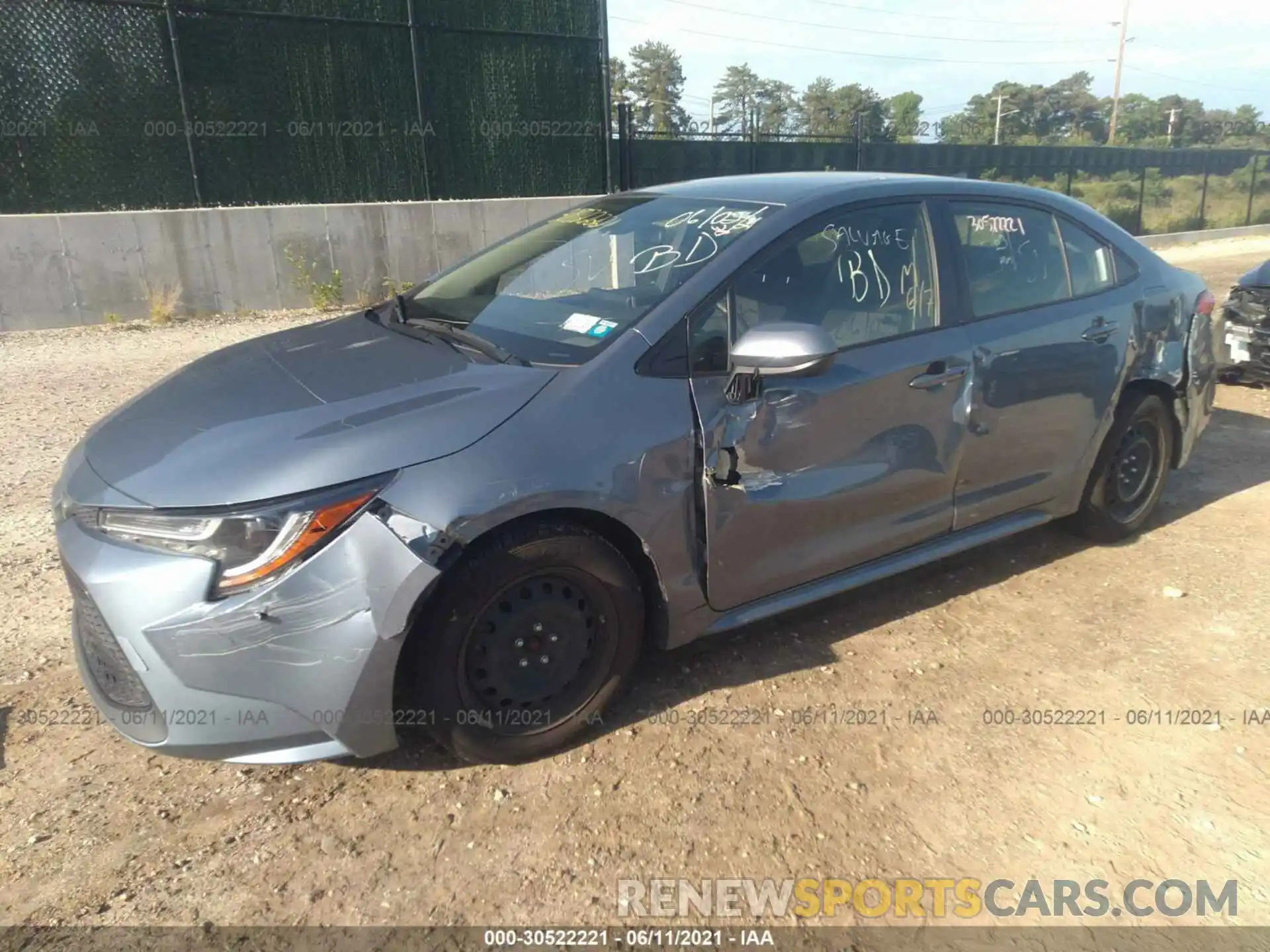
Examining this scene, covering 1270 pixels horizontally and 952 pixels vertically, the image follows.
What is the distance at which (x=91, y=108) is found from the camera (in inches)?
380

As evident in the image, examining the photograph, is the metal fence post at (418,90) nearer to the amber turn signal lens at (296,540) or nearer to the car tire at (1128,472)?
the car tire at (1128,472)

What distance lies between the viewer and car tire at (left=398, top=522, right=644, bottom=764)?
96.0 inches

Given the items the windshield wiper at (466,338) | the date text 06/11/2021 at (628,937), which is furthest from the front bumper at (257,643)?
the windshield wiper at (466,338)

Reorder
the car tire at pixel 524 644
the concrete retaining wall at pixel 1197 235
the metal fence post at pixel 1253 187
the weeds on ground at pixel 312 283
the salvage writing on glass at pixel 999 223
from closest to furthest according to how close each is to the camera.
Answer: the car tire at pixel 524 644
the salvage writing on glass at pixel 999 223
the weeds on ground at pixel 312 283
the concrete retaining wall at pixel 1197 235
the metal fence post at pixel 1253 187

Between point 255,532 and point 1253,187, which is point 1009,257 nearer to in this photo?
point 255,532

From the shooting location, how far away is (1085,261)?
13.1ft

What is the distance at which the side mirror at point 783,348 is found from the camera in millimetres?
2684

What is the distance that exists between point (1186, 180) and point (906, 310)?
23225 mm

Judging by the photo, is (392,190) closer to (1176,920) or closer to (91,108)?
(91,108)

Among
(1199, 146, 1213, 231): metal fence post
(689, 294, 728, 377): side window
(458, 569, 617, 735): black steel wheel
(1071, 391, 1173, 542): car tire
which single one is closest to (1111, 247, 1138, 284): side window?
(1071, 391, 1173, 542): car tire

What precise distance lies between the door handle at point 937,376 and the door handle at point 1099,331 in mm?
847

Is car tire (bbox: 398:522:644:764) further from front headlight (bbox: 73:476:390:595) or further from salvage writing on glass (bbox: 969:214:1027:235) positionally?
salvage writing on glass (bbox: 969:214:1027:235)

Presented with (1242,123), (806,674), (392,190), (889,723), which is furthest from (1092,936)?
(1242,123)

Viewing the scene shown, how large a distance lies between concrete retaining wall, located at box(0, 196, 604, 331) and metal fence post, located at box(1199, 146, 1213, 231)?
1811cm
